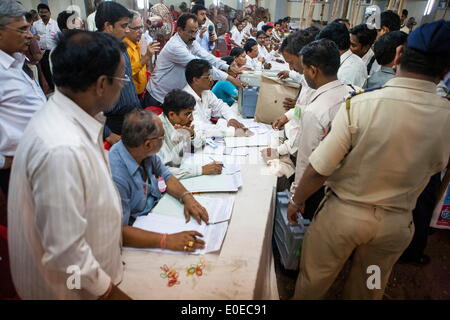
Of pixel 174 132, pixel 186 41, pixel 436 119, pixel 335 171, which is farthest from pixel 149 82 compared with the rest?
pixel 436 119

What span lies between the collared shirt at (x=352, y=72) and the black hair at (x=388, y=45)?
0.55 ft

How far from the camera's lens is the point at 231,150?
7.45 ft

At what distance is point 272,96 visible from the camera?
2.74m

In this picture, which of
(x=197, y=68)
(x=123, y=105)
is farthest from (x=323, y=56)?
(x=123, y=105)

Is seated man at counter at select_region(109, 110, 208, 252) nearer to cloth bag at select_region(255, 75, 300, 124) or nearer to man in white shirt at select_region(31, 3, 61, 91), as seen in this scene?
cloth bag at select_region(255, 75, 300, 124)

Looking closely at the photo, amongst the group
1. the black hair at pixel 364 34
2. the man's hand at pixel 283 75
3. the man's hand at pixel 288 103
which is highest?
the black hair at pixel 364 34

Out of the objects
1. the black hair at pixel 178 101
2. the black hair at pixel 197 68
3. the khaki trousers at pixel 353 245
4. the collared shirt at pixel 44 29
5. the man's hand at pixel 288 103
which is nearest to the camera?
the khaki trousers at pixel 353 245

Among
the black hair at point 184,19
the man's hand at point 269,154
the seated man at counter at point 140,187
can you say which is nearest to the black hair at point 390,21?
the black hair at point 184,19

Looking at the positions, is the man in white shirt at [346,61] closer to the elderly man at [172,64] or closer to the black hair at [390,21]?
the elderly man at [172,64]

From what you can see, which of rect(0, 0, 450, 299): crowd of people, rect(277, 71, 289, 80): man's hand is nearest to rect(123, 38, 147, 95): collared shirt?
rect(0, 0, 450, 299): crowd of people

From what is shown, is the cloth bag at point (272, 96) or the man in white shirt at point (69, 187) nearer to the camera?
the man in white shirt at point (69, 187)

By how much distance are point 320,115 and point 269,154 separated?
67 cm

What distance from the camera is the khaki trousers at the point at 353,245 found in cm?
124
